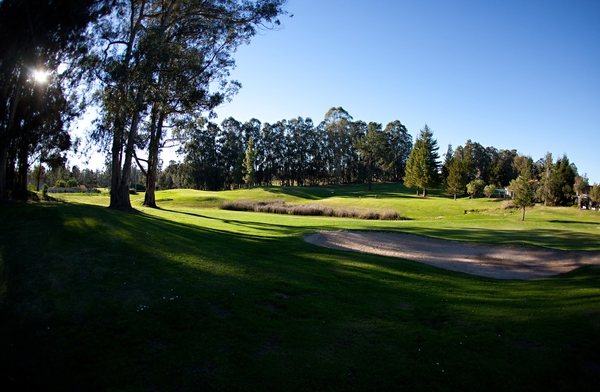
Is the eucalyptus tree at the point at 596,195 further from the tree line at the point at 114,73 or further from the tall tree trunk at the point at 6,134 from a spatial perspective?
the tall tree trunk at the point at 6,134

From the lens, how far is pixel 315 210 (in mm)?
47531

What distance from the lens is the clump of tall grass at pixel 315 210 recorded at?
44.7m

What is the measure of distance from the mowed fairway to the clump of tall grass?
33.2 meters

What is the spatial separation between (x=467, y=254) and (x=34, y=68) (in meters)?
26.1

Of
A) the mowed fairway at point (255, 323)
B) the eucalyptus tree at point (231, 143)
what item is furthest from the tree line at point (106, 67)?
the eucalyptus tree at point (231, 143)

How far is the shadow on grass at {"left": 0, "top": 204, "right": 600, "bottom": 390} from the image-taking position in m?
5.23

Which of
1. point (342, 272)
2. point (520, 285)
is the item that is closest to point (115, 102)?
point (342, 272)

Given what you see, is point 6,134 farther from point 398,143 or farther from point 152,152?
point 398,143

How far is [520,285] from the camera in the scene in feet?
37.3

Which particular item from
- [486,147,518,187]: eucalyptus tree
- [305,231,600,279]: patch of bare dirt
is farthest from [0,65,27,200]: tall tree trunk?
[486,147,518,187]: eucalyptus tree

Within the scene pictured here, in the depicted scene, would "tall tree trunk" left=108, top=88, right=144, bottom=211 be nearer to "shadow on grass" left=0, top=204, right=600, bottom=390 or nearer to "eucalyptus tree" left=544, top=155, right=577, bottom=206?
"shadow on grass" left=0, top=204, right=600, bottom=390

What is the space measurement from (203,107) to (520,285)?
25415 millimetres

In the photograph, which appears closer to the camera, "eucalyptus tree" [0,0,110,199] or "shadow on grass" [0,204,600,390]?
"shadow on grass" [0,204,600,390]

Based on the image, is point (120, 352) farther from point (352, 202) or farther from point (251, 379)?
point (352, 202)
